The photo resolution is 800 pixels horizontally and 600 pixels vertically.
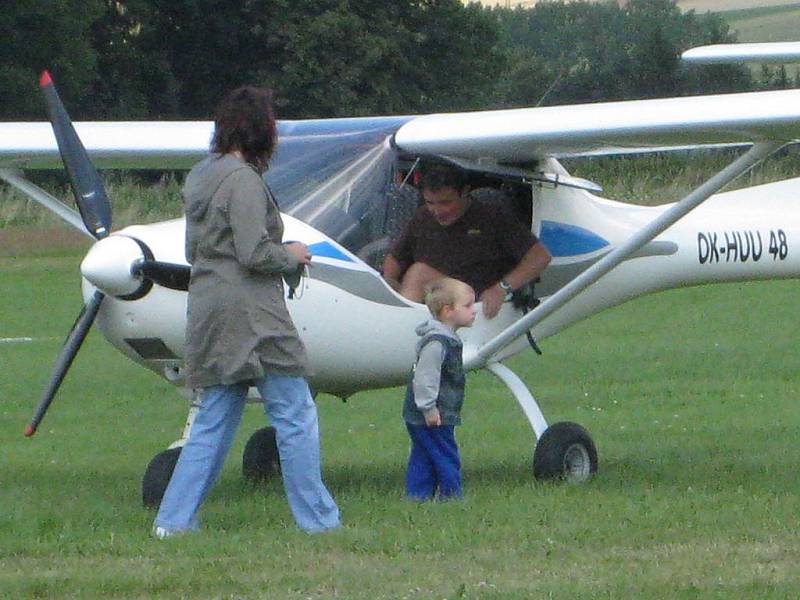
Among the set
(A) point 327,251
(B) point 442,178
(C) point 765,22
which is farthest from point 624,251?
(C) point 765,22

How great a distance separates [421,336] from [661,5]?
200 ft

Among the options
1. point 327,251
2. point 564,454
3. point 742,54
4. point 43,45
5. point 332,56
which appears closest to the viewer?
point 327,251

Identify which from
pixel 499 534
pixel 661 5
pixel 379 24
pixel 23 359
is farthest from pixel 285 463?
pixel 661 5

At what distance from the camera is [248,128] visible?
22.2 ft

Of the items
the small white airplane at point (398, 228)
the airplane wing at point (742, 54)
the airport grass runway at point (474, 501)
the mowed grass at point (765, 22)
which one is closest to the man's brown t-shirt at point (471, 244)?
the small white airplane at point (398, 228)

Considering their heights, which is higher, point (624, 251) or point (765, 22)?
point (624, 251)

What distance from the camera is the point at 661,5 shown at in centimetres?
6675

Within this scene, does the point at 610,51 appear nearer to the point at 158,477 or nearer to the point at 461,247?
the point at 461,247

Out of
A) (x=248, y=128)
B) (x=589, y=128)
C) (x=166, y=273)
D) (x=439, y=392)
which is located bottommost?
(x=439, y=392)

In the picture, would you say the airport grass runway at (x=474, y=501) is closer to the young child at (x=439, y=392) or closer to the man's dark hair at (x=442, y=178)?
the young child at (x=439, y=392)

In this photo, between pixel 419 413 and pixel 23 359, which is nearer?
pixel 419 413

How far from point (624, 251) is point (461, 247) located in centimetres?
86

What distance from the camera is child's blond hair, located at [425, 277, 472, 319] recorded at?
7.85 metres

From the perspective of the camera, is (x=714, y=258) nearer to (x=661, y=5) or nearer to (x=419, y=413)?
(x=419, y=413)
